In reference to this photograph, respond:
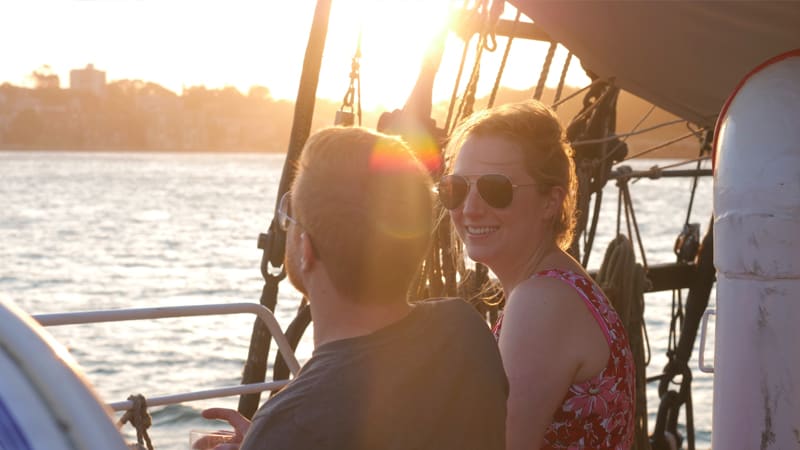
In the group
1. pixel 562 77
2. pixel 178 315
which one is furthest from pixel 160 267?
pixel 178 315

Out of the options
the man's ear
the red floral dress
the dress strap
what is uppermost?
the man's ear

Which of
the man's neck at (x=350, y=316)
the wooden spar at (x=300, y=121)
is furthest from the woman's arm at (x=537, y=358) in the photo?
the wooden spar at (x=300, y=121)

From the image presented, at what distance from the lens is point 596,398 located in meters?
2.09

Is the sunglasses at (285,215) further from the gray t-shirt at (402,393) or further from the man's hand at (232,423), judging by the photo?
the man's hand at (232,423)

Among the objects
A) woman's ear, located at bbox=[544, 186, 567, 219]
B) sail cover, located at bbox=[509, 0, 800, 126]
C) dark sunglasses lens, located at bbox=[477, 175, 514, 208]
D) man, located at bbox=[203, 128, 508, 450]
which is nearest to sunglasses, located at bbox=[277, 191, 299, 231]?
man, located at bbox=[203, 128, 508, 450]

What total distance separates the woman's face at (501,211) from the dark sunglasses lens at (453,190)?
11 mm

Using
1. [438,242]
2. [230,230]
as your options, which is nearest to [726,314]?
[438,242]

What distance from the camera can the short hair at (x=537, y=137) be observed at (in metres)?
2.20

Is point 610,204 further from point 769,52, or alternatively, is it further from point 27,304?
point 769,52

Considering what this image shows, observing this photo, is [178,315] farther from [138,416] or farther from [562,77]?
[562,77]

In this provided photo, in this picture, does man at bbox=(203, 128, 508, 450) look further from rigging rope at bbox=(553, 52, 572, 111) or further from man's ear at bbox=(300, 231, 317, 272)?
rigging rope at bbox=(553, 52, 572, 111)

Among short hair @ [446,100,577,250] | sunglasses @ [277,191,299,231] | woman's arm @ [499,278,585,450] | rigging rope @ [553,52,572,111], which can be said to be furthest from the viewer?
rigging rope @ [553,52,572,111]

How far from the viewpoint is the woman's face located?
2229mm

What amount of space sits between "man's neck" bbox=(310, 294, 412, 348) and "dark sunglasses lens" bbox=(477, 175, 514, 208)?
2.22 ft
